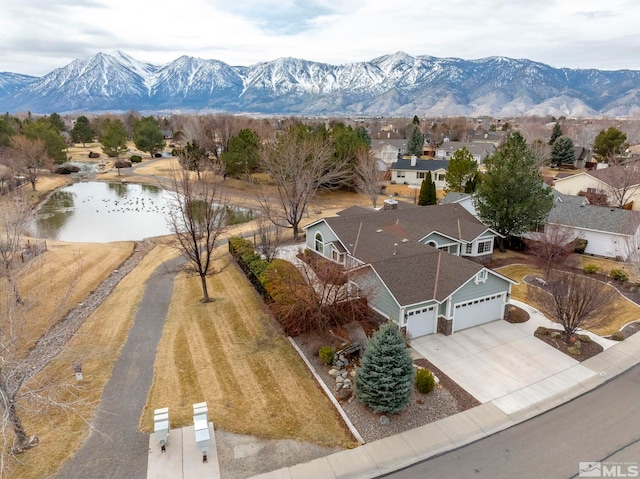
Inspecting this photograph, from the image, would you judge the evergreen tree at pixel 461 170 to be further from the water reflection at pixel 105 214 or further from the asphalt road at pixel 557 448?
the asphalt road at pixel 557 448

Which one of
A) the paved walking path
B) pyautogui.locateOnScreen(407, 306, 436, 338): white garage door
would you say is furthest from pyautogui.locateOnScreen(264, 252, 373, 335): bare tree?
the paved walking path

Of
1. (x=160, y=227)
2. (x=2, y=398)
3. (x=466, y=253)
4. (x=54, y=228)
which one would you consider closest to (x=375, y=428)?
(x=2, y=398)

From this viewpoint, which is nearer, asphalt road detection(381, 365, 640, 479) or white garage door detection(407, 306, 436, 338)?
asphalt road detection(381, 365, 640, 479)

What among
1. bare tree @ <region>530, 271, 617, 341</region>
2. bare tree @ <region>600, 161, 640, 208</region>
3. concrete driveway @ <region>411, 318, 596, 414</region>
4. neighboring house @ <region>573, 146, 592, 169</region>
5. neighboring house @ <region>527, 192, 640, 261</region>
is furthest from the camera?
neighboring house @ <region>573, 146, 592, 169</region>

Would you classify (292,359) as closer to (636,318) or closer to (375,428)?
(375,428)

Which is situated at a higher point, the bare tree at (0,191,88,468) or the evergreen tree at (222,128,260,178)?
the evergreen tree at (222,128,260,178)

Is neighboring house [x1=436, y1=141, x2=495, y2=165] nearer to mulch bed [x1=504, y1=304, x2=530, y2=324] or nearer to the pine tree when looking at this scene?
mulch bed [x1=504, y1=304, x2=530, y2=324]
